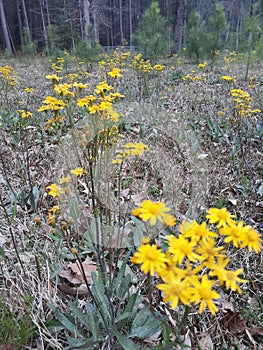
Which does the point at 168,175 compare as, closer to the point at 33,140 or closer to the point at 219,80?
the point at 33,140

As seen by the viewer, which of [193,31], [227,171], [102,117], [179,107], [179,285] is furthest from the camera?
[193,31]

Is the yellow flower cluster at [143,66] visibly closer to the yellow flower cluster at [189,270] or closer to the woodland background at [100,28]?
the woodland background at [100,28]

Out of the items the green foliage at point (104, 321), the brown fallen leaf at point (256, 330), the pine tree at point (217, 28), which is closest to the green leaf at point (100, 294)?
the green foliage at point (104, 321)

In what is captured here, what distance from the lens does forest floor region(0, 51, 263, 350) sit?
114cm

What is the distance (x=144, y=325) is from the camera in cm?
112

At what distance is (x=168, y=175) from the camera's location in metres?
2.34

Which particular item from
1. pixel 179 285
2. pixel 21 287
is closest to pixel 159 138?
pixel 21 287

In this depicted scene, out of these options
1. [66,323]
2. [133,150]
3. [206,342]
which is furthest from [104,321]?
[133,150]

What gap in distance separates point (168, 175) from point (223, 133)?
130 centimetres

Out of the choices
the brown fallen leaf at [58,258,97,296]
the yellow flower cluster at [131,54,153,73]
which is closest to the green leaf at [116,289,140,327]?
the brown fallen leaf at [58,258,97,296]

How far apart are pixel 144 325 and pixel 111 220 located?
645 millimetres

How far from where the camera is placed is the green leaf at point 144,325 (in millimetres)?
1099

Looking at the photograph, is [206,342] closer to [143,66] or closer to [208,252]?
[208,252]

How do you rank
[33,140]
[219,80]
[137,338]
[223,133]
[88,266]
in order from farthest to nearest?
[219,80], [223,133], [33,140], [88,266], [137,338]
